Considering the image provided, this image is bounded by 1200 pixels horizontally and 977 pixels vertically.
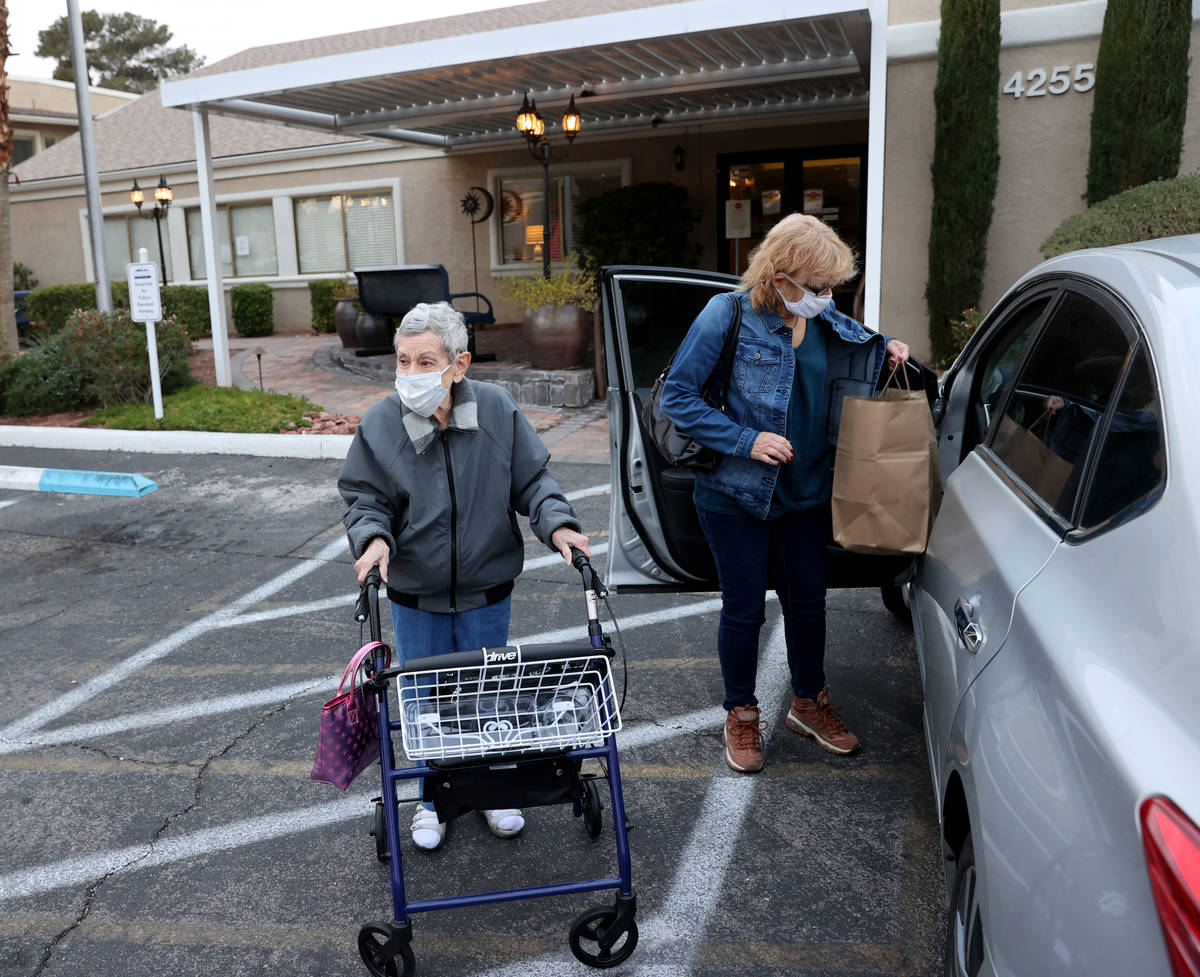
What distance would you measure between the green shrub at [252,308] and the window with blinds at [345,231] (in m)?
0.93

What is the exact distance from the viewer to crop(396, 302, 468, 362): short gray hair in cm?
279

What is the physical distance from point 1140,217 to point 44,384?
1073cm

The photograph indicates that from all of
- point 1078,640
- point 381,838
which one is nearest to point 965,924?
point 1078,640

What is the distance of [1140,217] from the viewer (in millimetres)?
7539

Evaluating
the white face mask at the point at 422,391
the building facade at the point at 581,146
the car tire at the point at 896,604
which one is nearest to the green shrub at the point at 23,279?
the building facade at the point at 581,146

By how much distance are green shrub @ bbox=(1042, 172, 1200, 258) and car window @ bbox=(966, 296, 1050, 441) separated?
481 centimetres

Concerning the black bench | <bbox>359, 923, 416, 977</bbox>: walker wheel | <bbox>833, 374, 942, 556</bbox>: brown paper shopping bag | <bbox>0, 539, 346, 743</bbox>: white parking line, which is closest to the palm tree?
the black bench

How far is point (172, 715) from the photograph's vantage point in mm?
4016

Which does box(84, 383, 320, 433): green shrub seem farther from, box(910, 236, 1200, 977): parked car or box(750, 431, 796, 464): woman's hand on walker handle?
box(910, 236, 1200, 977): parked car

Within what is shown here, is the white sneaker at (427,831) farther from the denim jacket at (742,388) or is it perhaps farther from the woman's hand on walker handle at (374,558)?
the denim jacket at (742,388)

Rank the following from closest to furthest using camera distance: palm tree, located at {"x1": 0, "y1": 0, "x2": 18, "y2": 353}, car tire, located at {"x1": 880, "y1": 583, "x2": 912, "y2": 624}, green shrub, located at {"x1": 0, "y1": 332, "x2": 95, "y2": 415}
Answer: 1. car tire, located at {"x1": 880, "y1": 583, "x2": 912, "y2": 624}
2. green shrub, located at {"x1": 0, "y1": 332, "x2": 95, "y2": 415}
3. palm tree, located at {"x1": 0, "y1": 0, "x2": 18, "y2": 353}

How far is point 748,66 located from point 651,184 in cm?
A: 332

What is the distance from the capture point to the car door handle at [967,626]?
2123 mm

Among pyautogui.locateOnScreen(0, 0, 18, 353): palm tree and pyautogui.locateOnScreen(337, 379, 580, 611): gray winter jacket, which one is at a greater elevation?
pyautogui.locateOnScreen(0, 0, 18, 353): palm tree
